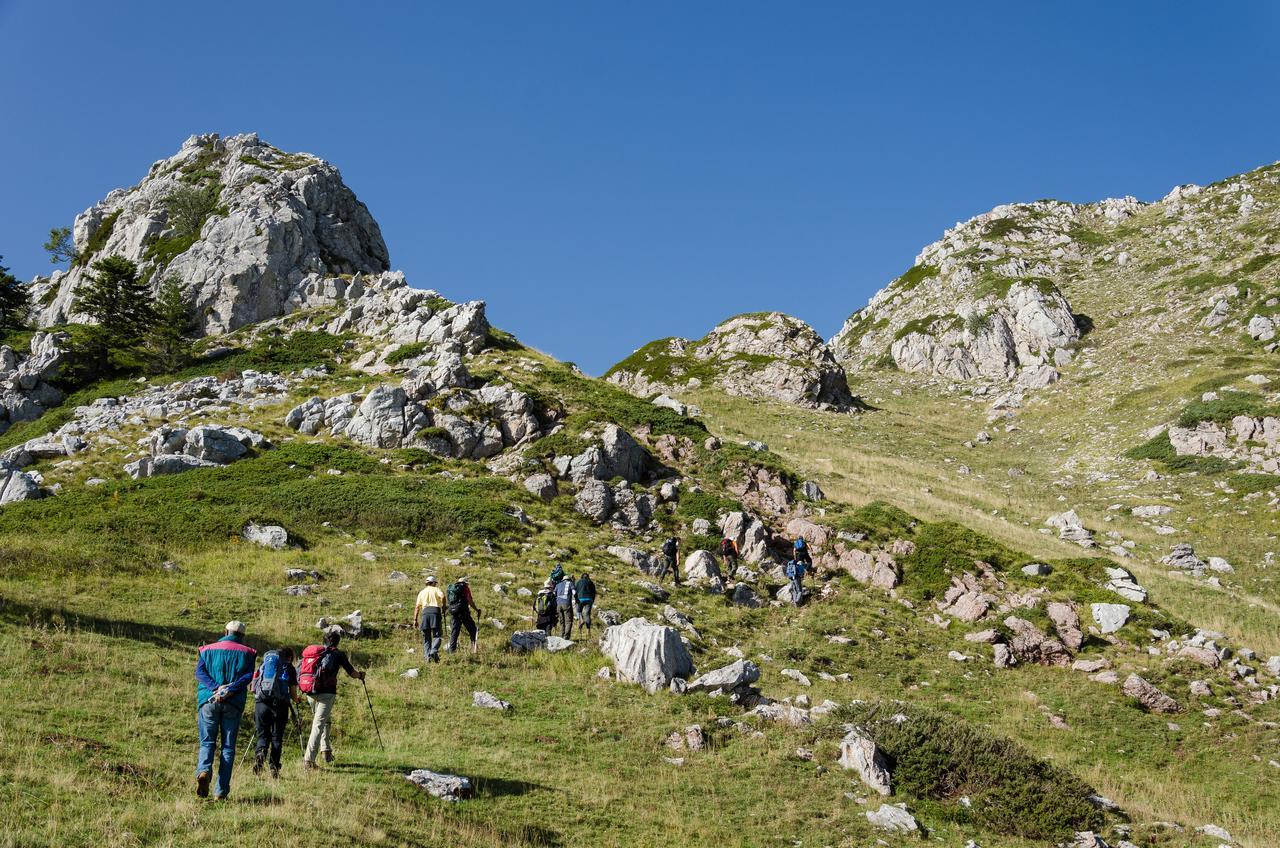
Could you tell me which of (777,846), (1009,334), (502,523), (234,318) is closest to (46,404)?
(234,318)

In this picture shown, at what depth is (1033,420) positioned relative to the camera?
64375mm

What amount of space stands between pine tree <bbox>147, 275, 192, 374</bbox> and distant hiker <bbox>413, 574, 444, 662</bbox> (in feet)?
144

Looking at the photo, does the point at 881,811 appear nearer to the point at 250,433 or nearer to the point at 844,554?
the point at 844,554

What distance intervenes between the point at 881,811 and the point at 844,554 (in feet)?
62.9

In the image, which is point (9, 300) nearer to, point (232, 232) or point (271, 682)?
point (232, 232)

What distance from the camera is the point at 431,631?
1766 centimetres

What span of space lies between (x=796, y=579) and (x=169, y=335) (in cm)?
4977

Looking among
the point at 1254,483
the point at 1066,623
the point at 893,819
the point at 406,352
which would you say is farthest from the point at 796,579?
the point at 406,352

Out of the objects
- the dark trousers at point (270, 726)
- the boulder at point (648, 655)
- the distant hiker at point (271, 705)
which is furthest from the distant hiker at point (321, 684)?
the boulder at point (648, 655)

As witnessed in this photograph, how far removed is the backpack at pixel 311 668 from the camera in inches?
455

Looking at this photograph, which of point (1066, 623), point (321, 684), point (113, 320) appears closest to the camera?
point (321, 684)

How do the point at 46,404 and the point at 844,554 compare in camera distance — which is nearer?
the point at 844,554

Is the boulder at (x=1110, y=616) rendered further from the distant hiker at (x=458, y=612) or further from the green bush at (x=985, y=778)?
the distant hiker at (x=458, y=612)

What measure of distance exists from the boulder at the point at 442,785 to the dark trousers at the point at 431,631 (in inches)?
233
